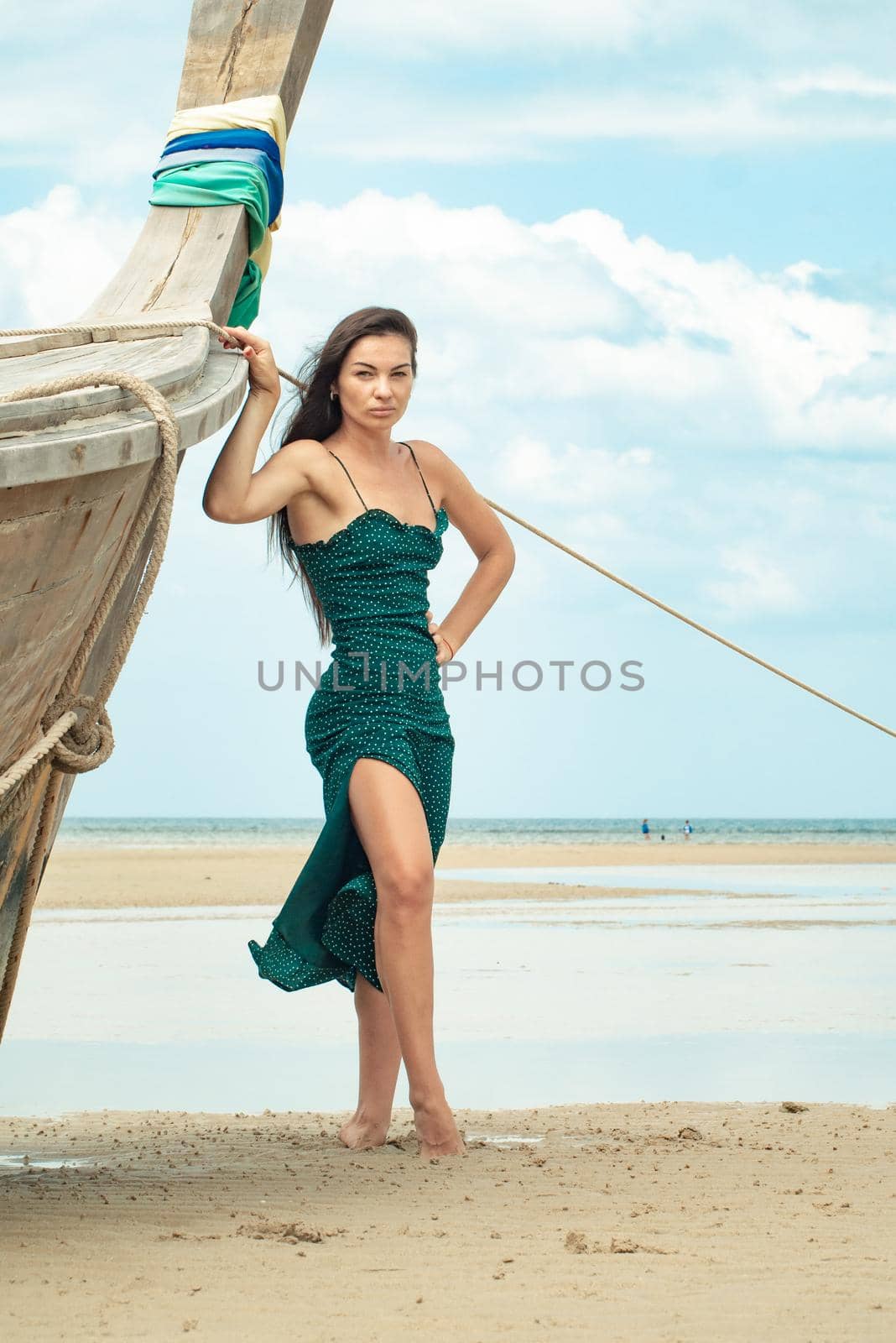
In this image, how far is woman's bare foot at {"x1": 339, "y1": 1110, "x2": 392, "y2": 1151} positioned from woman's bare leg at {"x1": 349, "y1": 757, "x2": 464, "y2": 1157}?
237mm

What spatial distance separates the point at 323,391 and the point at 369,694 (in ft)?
2.69

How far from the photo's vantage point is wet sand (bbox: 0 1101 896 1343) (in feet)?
7.70

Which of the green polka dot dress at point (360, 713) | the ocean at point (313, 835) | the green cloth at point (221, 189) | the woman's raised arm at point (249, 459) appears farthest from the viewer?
the ocean at point (313, 835)

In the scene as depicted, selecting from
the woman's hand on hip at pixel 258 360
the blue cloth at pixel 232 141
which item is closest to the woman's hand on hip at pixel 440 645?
the woman's hand on hip at pixel 258 360

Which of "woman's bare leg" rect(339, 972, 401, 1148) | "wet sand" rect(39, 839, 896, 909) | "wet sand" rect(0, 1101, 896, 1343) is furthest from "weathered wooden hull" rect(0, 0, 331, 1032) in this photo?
"wet sand" rect(39, 839, 896, 909)

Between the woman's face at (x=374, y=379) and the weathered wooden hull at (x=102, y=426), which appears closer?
the weathered wooden hull at (x=102, y=426)

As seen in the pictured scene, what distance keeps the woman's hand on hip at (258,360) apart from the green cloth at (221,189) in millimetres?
684

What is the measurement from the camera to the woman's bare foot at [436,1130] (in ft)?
11.7

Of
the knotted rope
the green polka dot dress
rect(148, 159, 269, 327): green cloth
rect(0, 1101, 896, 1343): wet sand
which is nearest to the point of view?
rect(0, 1101, 896, 1343): wet sand

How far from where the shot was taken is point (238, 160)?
4059mm

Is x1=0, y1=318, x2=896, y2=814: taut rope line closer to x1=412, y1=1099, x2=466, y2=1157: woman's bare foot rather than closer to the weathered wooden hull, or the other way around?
the weathered wooden hull

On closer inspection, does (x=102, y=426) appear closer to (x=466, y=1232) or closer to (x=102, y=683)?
(x=102, y=683)

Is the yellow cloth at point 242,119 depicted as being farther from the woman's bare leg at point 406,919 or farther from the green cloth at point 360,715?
the woman's bare leg at point 406,919

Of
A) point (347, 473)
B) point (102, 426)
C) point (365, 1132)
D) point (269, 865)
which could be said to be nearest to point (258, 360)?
point (347, 473)
